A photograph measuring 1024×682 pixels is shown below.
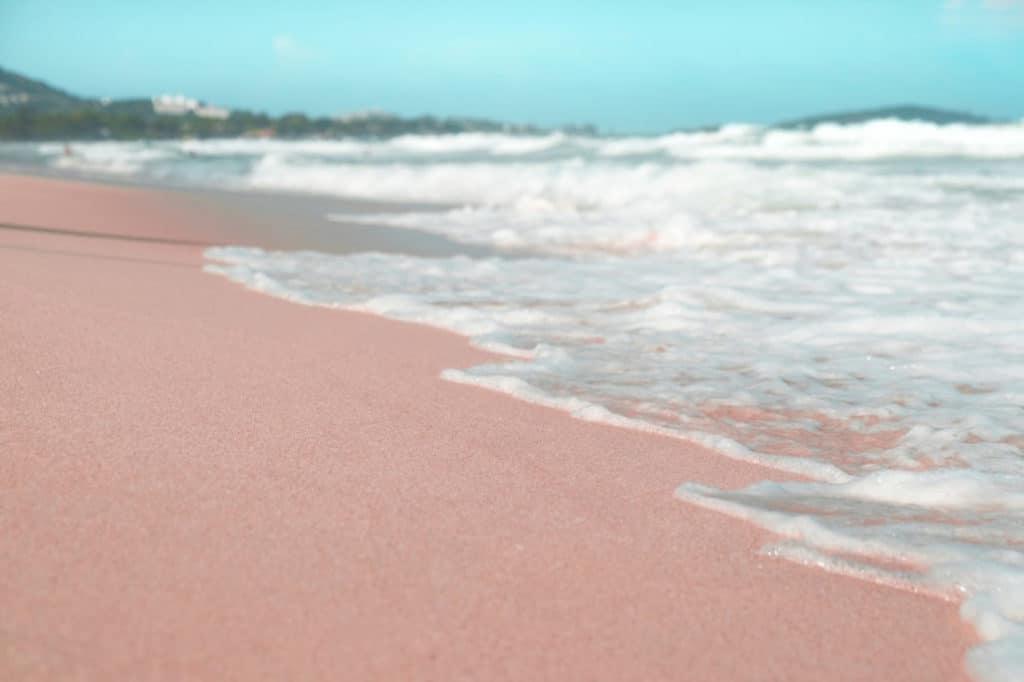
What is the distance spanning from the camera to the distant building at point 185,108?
32531 mm

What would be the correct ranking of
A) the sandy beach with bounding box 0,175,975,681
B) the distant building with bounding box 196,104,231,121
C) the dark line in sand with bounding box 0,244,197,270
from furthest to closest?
1. the distant building with bounding box 196,104,231,121
2. the dark line in sand with bounding box 0,244,197,270
3. the sandy beach with bounding box 0,175,975,681

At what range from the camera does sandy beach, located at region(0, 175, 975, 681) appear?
5.00 feet

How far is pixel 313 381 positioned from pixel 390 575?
1.40 m

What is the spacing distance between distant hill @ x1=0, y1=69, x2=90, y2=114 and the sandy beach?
95.3ft

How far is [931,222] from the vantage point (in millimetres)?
8141

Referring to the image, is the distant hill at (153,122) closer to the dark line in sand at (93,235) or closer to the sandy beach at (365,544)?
the dark line in sand at (93,235)

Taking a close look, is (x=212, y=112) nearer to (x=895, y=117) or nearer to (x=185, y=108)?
(x=185, y=108)

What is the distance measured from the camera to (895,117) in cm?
2473

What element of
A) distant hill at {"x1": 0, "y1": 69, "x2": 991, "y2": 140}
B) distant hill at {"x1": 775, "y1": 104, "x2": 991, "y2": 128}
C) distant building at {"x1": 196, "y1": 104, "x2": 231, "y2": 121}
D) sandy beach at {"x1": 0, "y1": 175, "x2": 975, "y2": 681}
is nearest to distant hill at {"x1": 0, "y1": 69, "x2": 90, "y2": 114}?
distant hill at {"x1": 0, "y1": 69, "x2": 991, "y2": 140}

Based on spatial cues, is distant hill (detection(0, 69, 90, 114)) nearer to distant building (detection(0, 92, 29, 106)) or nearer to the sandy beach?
distant building (detection(0, 92, 29, 106))

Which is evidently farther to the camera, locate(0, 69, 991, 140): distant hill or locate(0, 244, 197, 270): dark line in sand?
locate(0, 69, 991, 140): distant hill

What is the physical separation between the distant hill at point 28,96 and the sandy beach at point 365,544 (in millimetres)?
29060

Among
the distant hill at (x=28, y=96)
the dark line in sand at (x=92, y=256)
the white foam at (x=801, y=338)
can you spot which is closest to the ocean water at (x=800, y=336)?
the white foam at (x=801, y=338)

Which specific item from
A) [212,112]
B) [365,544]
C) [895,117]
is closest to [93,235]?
[365,544]
